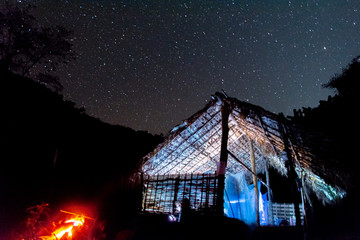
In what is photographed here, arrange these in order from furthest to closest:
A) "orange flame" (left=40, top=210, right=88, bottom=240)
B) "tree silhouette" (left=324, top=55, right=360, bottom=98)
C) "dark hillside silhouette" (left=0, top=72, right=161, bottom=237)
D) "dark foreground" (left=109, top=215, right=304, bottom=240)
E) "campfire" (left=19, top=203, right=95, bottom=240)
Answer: "tree silhouette" (left=324, top=55, right=360, bottom=98), "dark hillside silhouette" (left=0, top=72, right=161, bottom=237), "dark foreground" (left=109, top=215, right=304, bottom=240), "orange flame" (left=40, top=210, right=88, bottom=240), "campfire" (left=19, top=203, right=95, bottom=240)

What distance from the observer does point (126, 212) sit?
10102mm

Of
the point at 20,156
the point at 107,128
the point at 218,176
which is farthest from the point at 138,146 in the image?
the point at 218,176

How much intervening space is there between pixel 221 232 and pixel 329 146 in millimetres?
4062

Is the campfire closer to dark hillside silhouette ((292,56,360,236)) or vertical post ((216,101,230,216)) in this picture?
vertical post ((216,101,230,216))

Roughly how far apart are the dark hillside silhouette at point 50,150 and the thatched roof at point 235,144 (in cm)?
268

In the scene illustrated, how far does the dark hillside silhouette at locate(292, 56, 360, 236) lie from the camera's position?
682 cm

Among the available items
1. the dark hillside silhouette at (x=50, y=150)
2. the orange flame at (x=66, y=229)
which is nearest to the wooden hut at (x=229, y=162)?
the dark hillside silhouette at (x=50, y=150)

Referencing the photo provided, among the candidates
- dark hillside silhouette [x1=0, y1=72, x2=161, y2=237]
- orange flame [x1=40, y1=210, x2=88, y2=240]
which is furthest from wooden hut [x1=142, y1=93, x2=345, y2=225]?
orange flame [x1=40, y1=210, x2=88, y2=240]

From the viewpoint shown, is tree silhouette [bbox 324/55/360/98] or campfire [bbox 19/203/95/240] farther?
tree silhouette [bbox 324/55/360/98]

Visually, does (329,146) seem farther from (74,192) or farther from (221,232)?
(74,192)

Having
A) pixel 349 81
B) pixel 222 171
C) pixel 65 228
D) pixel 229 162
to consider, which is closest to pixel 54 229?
A: pixel 65 228

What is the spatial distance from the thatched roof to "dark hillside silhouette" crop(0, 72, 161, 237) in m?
2.68

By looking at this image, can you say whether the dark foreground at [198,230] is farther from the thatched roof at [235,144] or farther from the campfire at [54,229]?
the thatched roof at [235,144]

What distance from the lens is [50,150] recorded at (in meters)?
13.8
